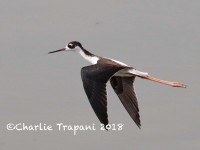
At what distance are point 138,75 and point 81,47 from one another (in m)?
2.18

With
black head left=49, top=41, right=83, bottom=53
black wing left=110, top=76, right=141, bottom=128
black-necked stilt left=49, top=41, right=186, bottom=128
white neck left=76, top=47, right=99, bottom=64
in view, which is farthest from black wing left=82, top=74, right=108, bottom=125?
black head left=49, top=41, right=83, bottom=53

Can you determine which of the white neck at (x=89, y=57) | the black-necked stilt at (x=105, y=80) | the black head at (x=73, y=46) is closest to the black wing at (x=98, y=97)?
the black-necked stilt at (x=105, y=80)

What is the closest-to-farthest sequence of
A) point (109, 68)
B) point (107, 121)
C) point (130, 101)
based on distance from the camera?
point (107, 121), point (109, 68), point (130, 101)

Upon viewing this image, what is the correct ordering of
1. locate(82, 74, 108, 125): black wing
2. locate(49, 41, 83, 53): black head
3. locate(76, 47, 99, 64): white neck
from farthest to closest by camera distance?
locate(49, 41, 83, 53): black head < locate(76, 47, 99, 64): white neck < locate(82, 74, 108, 125): black wing

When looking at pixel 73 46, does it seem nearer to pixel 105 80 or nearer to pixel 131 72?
pixel 131 72

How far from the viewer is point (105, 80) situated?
24.7m

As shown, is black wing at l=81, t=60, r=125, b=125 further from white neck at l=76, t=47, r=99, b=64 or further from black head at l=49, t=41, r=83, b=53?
black head at l=49, t=41, r=83, b=53

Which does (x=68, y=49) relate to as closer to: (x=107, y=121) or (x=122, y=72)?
(x=122, y=72)

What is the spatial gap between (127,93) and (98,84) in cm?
315

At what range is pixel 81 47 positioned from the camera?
93.0 feet

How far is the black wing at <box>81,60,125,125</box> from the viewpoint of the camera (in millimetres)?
23984

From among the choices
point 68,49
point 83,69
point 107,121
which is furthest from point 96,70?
point 68,49

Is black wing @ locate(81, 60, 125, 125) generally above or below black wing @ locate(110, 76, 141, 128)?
above

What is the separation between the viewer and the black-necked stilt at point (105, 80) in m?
24.2
